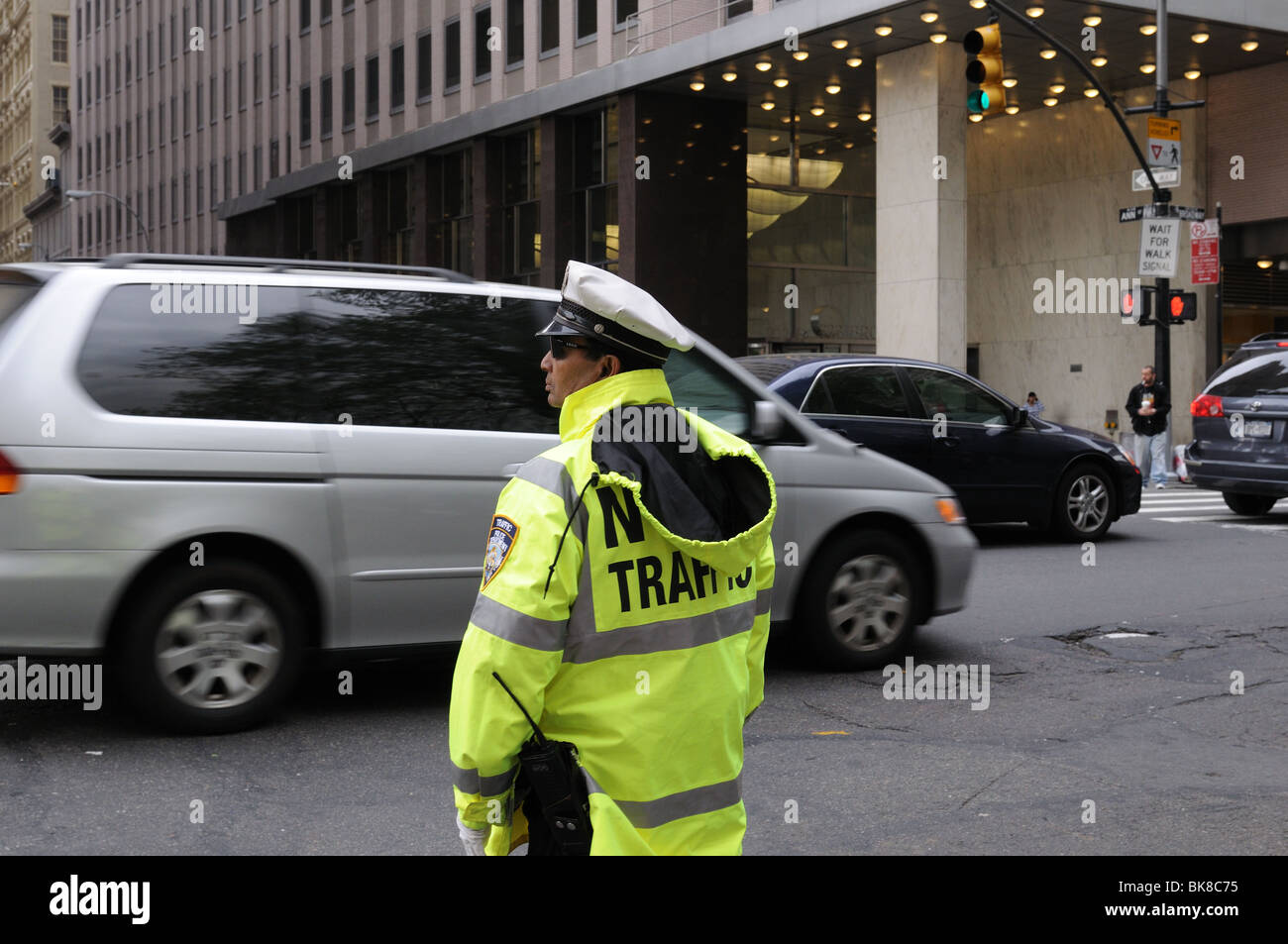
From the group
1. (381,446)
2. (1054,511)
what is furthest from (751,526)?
(1054,511)

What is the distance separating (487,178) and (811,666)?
30.9m

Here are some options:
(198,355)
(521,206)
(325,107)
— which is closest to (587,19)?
(521,206)

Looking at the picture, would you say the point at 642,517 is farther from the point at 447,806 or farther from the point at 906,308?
the point at 906,308

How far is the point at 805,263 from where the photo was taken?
3422 centimetres

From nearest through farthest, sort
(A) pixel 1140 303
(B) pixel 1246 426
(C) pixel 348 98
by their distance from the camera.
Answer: (B) pixel 1246 426 → (A) pixel 1140 303 → (C) pixel 348 98

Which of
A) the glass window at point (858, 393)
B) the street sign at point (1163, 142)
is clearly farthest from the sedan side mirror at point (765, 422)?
the street sign at point (1163, 142)

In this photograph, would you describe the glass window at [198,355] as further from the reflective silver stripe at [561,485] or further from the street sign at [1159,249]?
the street sign at [1159,249]

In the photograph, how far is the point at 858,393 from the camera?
1217 cm

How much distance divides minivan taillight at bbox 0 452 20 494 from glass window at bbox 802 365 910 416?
A: 742cm

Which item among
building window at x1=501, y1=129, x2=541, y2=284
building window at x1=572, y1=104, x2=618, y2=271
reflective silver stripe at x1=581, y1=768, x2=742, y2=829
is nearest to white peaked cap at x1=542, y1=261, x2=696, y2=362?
reflective silver stripe at x1=581, y1=768, x2=742, y2=829

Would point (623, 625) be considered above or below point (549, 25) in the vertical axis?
below

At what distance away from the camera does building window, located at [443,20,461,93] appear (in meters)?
38.5

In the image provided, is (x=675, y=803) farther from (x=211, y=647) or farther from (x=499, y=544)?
(x=211, y=647)

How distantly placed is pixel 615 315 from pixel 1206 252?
2274cm
